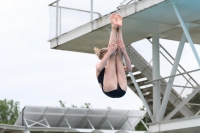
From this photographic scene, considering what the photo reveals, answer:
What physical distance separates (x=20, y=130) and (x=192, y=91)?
1113 cm

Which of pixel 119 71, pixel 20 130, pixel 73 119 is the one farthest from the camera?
pixel 73 119

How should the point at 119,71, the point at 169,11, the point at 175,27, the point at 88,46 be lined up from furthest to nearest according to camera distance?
1. the point at 88,46
2. the point at 175,27
3. the point at 169,11
4. the point at 119,71

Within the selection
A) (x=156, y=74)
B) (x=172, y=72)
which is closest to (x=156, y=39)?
(x=156, y=74)

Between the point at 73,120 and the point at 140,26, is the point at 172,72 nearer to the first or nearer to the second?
the point at 140,26

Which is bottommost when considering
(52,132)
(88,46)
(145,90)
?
(52,132)

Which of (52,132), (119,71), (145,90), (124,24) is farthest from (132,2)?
(52,132)

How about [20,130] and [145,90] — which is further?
[20,130]

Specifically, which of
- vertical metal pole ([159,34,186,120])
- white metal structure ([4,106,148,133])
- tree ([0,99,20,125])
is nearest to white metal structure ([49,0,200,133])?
vertical metal pole ([159,34,186,120])

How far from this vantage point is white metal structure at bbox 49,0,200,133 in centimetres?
1953

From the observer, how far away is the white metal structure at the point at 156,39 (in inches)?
769

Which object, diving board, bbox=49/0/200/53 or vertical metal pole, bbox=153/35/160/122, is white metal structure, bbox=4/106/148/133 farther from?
vertical metal pole, bbox=153/35/160/122

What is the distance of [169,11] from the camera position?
19.9 m

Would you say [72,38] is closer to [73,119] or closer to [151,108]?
[151,108]

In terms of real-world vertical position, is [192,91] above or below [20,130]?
above
